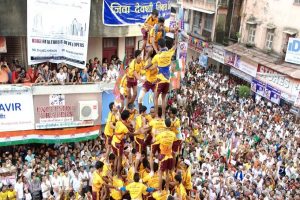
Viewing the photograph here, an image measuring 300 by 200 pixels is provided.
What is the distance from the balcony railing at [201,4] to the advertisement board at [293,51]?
30.8ft

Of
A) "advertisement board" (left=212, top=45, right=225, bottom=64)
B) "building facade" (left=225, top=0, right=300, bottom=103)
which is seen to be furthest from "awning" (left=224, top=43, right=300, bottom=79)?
"advertisement board" (left=212, top=45, right=225, bottom=64)

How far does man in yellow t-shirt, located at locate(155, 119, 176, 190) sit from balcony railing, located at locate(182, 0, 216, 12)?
928 inches

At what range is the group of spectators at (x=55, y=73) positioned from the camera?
51.2 ft

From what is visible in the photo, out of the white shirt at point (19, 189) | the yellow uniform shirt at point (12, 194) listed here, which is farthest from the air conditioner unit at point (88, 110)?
the yellow uniform shirt at point (12, 194)

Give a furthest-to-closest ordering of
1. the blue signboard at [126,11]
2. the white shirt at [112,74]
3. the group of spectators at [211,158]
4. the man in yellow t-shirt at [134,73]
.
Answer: the white shirt at [112,74], the blue signboard at [126,11], the group of spectators at [211,158], the man in yellow t-shirt at [134,73]

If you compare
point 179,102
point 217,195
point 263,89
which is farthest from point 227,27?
point 217,195

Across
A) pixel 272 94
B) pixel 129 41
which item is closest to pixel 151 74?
pixel 129 41

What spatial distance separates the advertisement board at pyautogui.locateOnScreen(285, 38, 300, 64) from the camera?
23281 millimetres

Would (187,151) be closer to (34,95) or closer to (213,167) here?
(213,167)

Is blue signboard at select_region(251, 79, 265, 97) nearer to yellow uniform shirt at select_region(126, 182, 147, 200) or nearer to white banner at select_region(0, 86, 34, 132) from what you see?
white banner at select_region(0, 86, 34, 132)

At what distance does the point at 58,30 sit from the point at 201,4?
20.2 m

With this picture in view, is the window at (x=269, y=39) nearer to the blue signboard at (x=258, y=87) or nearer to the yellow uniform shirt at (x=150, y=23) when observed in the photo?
the blue signboard at (x=258, y=87)

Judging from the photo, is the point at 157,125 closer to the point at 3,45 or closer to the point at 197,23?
the point at 3,45

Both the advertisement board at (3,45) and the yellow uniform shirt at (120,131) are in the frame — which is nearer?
the yellow uniform shirt at (120,131)
